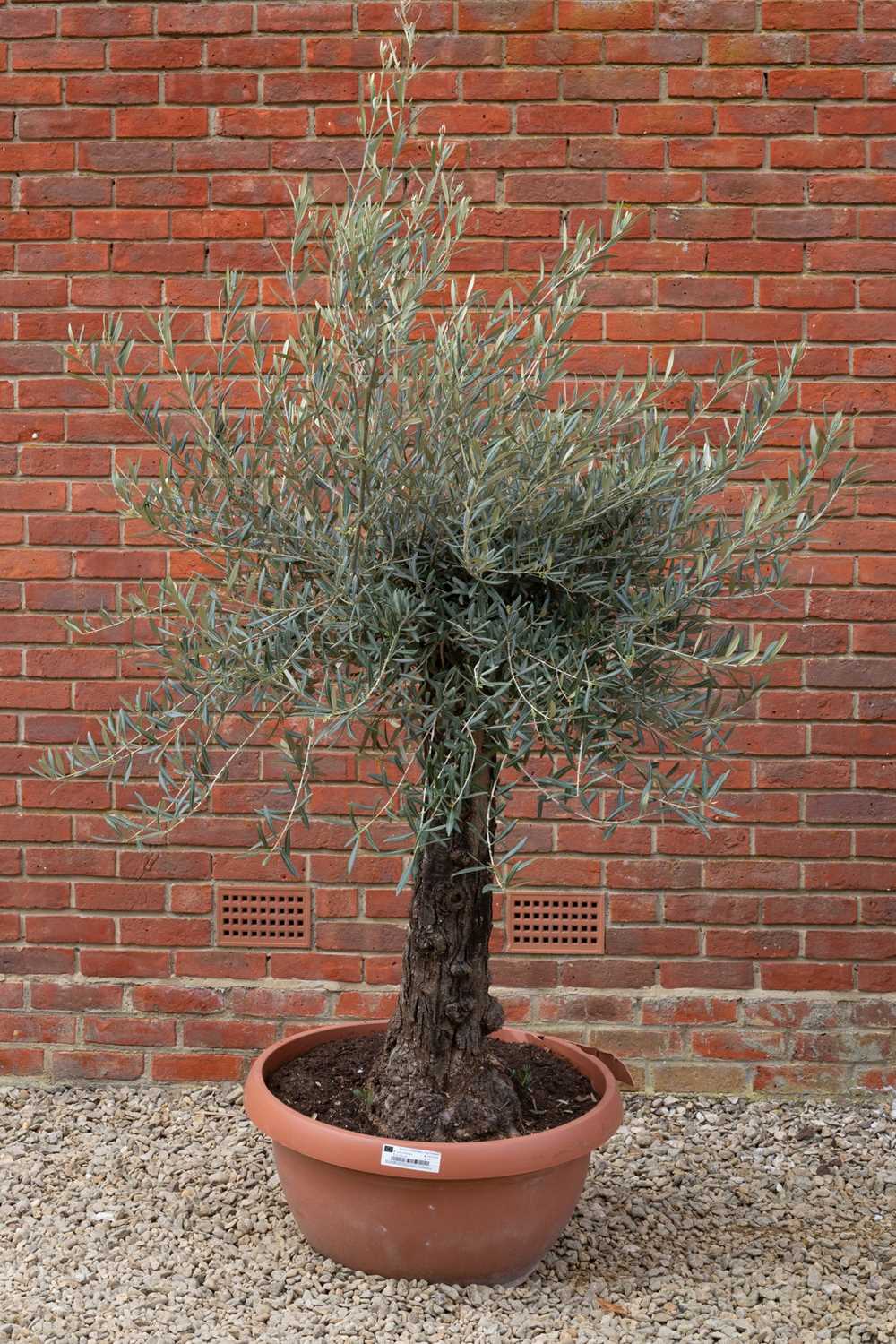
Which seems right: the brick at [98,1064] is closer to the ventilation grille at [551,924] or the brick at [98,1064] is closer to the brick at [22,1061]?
the brick at [22,1061]

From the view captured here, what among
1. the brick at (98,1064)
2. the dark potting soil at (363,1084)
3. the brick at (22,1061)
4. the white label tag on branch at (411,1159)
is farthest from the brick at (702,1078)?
the brick at (22,1061)

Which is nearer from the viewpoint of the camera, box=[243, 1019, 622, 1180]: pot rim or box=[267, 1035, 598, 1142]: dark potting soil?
box=[243, 1019, 622, 1180]: pot rim

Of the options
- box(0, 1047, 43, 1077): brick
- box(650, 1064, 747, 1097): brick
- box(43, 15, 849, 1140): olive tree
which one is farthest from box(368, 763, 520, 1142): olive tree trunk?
box(0, 1047, 43, 1077): brick

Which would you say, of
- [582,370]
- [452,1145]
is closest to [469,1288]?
[452,1145]

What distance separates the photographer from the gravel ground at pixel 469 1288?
2459 mm

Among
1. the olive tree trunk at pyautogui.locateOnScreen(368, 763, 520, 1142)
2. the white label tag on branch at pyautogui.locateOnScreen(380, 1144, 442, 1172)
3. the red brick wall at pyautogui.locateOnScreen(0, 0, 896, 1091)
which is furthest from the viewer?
the red brick wall at pyautogui.locateOnScreen(0, 0, 896, 1091)

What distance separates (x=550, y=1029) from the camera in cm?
358

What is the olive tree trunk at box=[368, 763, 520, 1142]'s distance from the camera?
8.49 feet

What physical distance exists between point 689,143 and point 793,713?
1.57 m

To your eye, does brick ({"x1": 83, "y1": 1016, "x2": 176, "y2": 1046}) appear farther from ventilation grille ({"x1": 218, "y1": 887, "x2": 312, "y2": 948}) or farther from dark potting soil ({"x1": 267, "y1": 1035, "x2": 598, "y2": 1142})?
dark potting soil ({"x1": 267, "y1": 1035, "x2": 598, "y2": 1142})

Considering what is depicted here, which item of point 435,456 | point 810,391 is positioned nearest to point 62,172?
point 435,456

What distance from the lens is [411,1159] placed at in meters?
2.41

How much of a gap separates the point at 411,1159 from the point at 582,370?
2102 millimetres

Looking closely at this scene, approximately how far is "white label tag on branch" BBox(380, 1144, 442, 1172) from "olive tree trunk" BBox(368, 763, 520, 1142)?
149 millimetres
